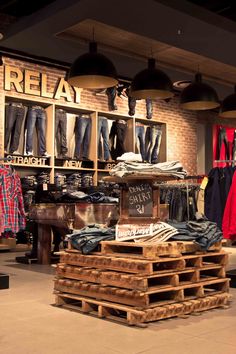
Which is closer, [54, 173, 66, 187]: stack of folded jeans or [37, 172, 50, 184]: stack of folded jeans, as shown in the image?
[37, 172, 50, 184]: stack of folded jeans

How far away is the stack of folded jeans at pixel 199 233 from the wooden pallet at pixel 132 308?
49 centimetres

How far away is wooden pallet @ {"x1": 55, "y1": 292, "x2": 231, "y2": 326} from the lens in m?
3.99

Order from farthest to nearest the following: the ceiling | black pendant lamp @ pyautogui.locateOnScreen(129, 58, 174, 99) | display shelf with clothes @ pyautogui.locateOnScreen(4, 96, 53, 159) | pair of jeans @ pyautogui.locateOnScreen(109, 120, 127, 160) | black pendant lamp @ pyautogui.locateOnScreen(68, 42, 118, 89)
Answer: pair of jeans @ pyautogui.locateOnScreen(109, 120, 127, 160) → display shelf with clothes @ pyautogui.locateOnScreen(4, 96, 53, 159) → the ceiling → black pendant lamp @ pyautogui.locateOnScreen(129, 58, 174, 99) → black pendant lamp @ pyautogui.locateOnScreen(68, 42, 118, 89)

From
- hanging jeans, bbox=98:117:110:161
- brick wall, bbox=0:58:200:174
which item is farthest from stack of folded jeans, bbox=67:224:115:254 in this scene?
hanging jeans, bbox=98:117:110:161

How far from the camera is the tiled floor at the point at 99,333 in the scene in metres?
3.37

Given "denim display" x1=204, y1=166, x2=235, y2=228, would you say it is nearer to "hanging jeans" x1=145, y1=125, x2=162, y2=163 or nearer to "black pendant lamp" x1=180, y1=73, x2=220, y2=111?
"black pendant lamp" x1=180, y1=73, x2=220, y2=111

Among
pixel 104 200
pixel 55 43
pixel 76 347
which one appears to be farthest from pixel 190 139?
pixel 76 347

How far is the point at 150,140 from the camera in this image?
12.5m

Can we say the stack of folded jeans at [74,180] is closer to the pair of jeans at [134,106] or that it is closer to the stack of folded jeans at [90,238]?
the pair of jeans at [134,106]

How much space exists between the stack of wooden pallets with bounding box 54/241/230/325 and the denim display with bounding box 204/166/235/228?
4.33ft

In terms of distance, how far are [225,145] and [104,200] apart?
328 inches

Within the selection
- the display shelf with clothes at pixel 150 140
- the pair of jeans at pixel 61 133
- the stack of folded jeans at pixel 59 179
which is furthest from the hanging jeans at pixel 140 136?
the stack of folded jeans at pixel 59 179

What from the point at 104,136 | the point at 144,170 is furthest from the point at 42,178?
the point at 144,170

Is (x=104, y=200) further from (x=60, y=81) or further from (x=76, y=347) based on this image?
(x=60, y=81)
